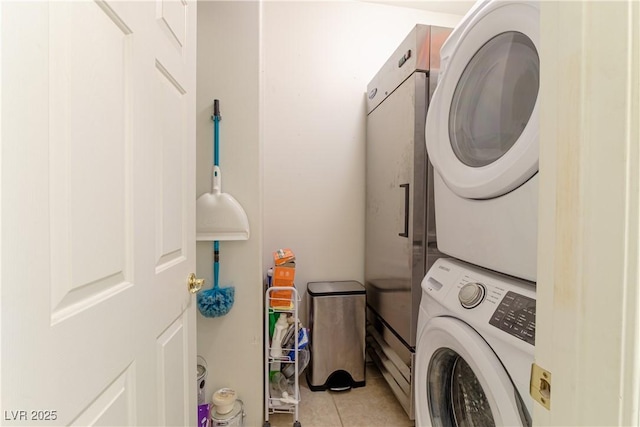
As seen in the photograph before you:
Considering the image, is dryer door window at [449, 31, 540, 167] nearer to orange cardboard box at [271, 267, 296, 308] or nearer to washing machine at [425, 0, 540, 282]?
washing machine at [425, 0, 540, 282]

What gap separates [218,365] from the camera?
1.40 meters

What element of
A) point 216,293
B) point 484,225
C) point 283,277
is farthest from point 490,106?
point 216,293

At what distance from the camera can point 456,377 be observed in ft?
3.28

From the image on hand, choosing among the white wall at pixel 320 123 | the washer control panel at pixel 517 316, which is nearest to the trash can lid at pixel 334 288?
the white wall at pixel 320 123

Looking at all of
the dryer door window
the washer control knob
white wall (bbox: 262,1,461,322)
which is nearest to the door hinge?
the washer control knob

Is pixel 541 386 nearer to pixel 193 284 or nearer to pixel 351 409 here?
pixel 193 284

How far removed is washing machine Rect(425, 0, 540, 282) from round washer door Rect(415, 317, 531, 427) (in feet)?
0.77

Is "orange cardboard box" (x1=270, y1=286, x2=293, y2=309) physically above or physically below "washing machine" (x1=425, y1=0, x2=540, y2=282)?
below

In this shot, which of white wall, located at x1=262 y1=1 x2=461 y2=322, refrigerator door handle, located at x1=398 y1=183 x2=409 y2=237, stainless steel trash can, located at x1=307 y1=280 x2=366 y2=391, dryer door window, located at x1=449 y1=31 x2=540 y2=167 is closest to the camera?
dryer door window, located at x1=449 y1=31 x2=540 y2=167

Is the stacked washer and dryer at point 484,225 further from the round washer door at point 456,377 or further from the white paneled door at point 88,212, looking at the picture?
the white paneled door at point 88,212

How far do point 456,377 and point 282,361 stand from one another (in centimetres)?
87

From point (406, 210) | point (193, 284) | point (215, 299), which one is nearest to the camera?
point (193, 284)

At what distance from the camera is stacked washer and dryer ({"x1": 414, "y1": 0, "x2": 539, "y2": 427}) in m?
0.71

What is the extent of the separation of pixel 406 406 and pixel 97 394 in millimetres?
1402
